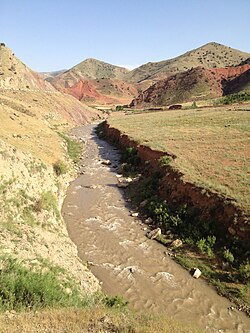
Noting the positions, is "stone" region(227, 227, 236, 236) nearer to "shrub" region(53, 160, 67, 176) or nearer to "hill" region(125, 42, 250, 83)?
"shrub" region(53, 160, 67, 176)

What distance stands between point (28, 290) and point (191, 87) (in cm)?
10361

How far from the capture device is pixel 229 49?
18588 centimetres

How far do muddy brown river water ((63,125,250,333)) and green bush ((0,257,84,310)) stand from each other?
11.1ft

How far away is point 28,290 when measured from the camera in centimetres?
887

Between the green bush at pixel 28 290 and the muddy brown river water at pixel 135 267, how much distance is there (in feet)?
11.1

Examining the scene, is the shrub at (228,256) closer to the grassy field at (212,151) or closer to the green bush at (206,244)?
the green bush at (206,244)

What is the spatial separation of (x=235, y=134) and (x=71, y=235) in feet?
78.1

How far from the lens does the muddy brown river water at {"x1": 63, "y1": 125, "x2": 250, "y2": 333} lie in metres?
11.7

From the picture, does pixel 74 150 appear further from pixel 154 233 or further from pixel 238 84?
pixel 238 84

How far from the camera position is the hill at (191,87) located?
10200cm

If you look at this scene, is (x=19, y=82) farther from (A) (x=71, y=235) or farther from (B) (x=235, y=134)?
(A) (x=71, y=235)

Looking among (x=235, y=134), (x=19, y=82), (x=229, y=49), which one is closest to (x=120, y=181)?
(x=235, y=134)

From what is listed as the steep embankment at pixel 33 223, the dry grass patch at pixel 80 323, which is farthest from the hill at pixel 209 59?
the dry grass patch at pixel 80 323

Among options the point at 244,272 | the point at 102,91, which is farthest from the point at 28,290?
the point at 102,91
